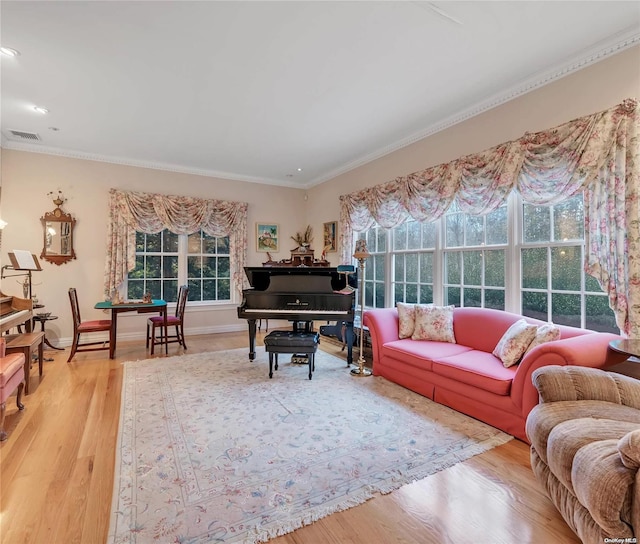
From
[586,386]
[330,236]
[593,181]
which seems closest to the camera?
[586,386]

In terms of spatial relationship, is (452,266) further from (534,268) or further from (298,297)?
(298,297)

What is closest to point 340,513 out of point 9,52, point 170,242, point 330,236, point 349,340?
point 349,340

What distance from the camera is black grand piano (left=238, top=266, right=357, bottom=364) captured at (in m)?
4.12

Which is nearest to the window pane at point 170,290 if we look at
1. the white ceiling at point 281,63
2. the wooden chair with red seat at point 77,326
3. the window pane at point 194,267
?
the window pane at point 194,267

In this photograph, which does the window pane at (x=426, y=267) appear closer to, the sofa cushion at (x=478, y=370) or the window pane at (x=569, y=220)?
the sofa cushion at (x=478, y=370)

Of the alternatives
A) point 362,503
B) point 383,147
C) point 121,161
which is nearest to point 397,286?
point 383,147

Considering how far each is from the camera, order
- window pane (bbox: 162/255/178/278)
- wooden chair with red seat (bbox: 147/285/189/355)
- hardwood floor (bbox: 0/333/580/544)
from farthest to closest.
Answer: window pane (bbox: 162/255/178/278)
wooden chair with red seat (bbox: 147/285/189/355)
hardwood floor (bbox: 0/333/580/544)

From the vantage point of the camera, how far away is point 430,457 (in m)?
2.18

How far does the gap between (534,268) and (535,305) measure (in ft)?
1.22

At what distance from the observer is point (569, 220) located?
2.97 m

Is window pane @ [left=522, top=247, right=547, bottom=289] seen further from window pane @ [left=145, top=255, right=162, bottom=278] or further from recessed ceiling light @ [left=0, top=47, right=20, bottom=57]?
window pane @ [left=145, top=255, right=162, bottom=278]

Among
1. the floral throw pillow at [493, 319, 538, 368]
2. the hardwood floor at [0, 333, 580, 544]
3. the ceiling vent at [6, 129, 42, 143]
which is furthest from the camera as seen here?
the ceiling vent at [6, 129, 42, 143]

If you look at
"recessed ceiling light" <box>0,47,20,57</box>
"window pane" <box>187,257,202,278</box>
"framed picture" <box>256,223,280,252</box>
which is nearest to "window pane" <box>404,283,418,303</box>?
"framed picture" <box>256,223,280,252</box>

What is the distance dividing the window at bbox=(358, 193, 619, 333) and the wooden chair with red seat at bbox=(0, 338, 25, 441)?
4292 millimetres
